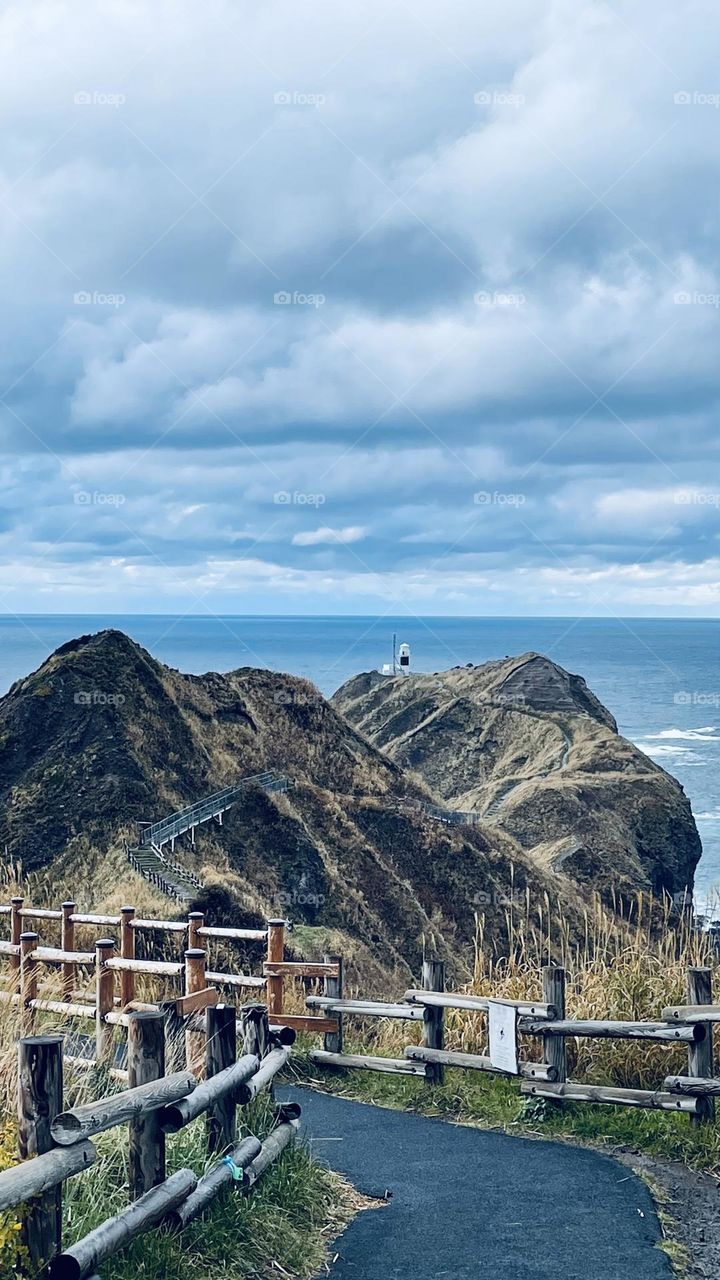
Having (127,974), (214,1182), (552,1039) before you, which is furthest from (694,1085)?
(127,974)

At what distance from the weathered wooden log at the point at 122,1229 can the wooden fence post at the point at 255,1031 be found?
65.8 inches

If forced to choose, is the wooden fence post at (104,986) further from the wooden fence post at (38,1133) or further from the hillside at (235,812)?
the hillside at (235,812)

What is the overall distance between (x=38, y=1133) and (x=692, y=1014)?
6.51 meters

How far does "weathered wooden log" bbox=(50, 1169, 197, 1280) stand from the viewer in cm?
595

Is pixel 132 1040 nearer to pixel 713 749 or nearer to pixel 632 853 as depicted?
pixel 632 853

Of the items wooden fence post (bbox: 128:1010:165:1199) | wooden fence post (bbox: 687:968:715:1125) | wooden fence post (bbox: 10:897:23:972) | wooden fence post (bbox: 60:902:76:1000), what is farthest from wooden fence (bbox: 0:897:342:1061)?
wooden fence post (bbox: 128:1010:165:1199)

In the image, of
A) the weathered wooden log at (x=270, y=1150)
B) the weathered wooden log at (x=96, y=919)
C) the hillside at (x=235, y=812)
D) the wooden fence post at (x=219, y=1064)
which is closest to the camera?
the wooden fence post at (x=219, y=1064)

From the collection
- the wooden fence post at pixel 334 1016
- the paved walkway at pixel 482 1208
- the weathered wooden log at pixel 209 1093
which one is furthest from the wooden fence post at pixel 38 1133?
the wooden fence post at pixel 334 1016

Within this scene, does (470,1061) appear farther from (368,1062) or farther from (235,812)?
(235,812)

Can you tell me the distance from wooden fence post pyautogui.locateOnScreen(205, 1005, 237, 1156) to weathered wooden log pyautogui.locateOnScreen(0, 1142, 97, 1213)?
2.06 m

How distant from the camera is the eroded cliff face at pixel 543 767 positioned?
58.8 meters

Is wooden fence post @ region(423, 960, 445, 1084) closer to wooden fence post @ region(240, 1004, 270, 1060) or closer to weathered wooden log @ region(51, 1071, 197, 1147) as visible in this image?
wooden fence post @ region(240, 1004, 270, 1060)

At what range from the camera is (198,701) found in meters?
46.8

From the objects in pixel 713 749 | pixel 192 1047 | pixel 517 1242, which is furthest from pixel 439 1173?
pixel 713 749
